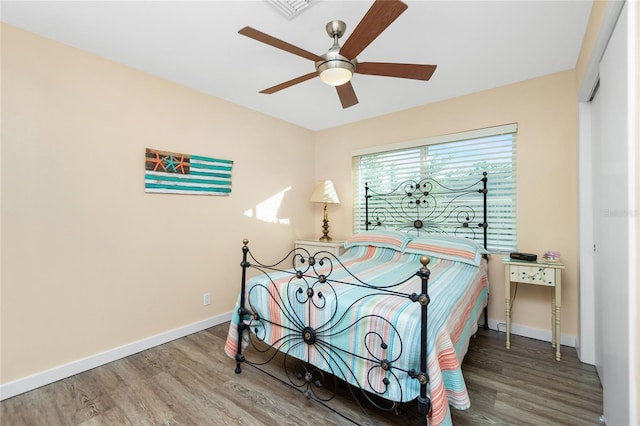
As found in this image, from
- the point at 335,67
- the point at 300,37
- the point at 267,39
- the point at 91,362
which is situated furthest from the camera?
the point at 91,362

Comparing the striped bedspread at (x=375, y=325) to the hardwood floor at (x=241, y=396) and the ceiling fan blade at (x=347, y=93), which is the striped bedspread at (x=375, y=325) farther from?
the ceiling fan blade at (x=347, y=93)

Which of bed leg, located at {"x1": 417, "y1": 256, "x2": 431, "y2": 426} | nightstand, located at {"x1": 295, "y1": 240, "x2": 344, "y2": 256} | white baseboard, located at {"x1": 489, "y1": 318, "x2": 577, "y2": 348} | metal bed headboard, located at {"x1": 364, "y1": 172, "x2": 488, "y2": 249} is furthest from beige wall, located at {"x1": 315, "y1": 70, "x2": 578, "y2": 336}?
bed leg, located at {"x1": 417, "y1": 256, "x2": 431, "y2": 426}

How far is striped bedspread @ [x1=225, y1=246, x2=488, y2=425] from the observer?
140 cm

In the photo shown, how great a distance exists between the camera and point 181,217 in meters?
2.82

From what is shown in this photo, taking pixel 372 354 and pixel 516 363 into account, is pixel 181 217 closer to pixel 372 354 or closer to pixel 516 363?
pixel 372 354

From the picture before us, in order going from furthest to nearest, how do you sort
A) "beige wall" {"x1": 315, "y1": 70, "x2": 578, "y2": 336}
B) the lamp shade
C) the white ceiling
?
the lamp shade, "beige wall" {"x1": 315, "y1": 70, "x2": 578, "y2": 336}, the white ceiling

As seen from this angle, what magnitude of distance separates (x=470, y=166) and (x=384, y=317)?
2.32 meters

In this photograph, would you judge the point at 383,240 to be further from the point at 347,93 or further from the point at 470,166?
the point at 347,93

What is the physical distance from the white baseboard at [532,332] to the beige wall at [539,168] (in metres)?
0.04

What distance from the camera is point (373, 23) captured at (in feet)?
4.72

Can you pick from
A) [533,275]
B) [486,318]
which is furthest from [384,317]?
[486,318]

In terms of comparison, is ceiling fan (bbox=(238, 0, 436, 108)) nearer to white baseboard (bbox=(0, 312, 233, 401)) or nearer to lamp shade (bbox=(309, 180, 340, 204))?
lamp shade (bbox=(309, 180, 340, 204))

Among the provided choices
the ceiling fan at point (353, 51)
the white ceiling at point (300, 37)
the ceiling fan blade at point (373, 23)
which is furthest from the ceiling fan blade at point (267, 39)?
the white ceiling at point (300, 37)

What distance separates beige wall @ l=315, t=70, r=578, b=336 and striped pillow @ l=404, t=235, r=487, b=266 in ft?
1.54
